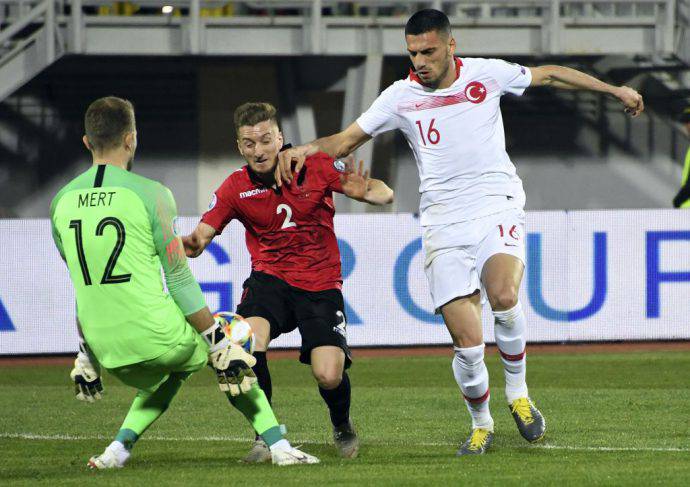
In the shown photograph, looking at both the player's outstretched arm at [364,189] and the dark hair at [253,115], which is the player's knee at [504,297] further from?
the dark hair at [253,115]

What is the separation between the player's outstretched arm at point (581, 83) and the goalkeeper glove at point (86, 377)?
2.89m

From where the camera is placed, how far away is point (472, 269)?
7.25 metres

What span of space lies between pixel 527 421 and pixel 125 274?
96.0 inches

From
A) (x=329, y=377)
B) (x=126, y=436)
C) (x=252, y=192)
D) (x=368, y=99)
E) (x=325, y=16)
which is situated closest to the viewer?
(x=126, y=436)

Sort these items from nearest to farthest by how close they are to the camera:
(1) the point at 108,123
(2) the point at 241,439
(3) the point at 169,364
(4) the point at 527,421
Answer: (1) the point at 108,123 → (3) the point at 169,364 → (4) the point at 527,421 → (2) the point at 241,439

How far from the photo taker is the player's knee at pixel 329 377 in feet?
23.3

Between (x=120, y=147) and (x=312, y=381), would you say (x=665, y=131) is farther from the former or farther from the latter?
(x=120, y=147)

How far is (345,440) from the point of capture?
282 inches

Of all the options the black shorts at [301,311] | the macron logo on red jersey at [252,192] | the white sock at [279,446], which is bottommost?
the white sock at [279,446]

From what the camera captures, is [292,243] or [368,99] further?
[368,99]

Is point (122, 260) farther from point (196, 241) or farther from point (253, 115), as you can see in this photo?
point (253, 115)

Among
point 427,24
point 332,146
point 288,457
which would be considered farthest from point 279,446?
point 427,24

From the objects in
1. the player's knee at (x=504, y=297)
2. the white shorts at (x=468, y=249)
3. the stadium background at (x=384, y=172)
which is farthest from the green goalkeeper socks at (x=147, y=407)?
the player's knee at (x=504, y=297)

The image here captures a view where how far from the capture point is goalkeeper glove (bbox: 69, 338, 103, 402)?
6.22 m
